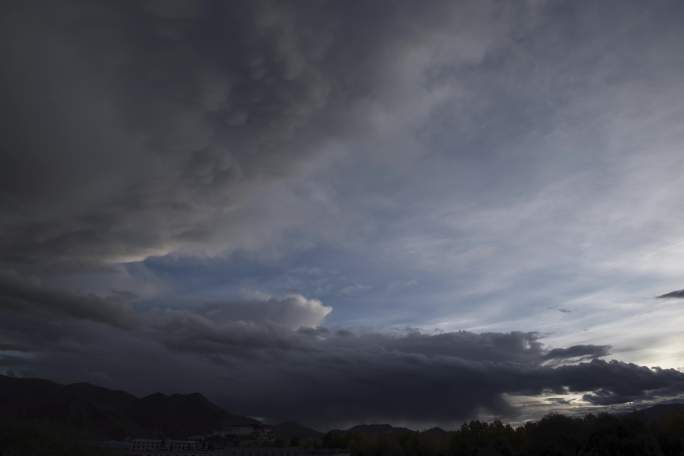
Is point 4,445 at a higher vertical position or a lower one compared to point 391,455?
higher

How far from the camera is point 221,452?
609 ft

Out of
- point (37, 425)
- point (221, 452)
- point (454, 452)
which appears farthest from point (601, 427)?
point (221, 452)

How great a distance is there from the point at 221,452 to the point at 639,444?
14160cm

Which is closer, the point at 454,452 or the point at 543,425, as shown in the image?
the point at 543,425

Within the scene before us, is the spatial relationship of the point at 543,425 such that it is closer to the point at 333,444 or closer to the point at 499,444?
the point at 499,444

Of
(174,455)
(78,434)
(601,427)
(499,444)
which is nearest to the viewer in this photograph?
(78,434)

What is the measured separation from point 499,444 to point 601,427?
37698 mm

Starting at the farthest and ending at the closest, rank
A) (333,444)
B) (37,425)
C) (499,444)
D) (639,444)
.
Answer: (333,444) < (499,444) < (639,444) < (37,425)

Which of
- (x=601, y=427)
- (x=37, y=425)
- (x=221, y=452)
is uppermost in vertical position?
(x=37, y=425)

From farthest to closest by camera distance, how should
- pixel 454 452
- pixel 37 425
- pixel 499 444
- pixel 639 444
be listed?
pixel 454 452
pixel 499 444
pixel 639 444
pixel 37 425

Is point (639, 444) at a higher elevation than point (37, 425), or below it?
below

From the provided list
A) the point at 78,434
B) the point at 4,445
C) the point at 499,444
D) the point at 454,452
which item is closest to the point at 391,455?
the point at 454,452

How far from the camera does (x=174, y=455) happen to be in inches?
6895

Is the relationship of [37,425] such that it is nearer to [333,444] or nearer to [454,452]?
[454,452]
